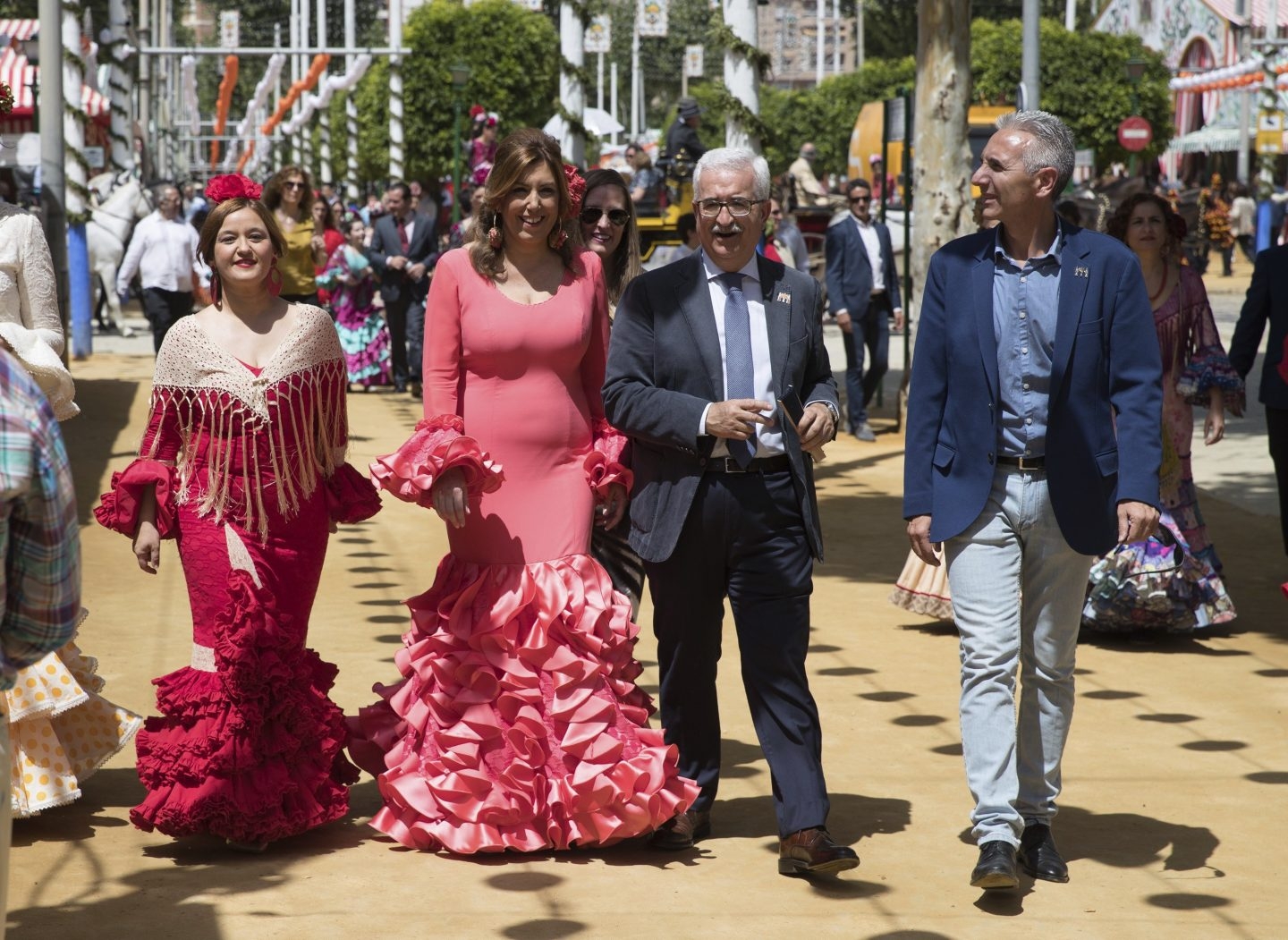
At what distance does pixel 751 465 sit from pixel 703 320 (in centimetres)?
41

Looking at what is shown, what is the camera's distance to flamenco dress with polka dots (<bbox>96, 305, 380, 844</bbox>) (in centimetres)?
504

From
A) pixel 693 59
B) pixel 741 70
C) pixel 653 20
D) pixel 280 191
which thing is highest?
pixel 693 59

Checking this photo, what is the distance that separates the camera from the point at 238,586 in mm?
5078

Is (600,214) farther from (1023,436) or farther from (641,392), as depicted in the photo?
(1023,436)

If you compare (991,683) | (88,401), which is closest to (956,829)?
(991,683)

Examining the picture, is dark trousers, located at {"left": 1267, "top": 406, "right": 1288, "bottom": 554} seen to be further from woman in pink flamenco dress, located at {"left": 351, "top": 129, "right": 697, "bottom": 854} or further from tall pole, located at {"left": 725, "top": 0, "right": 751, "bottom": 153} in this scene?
tall pole, located at {"left": 725, "top": 0, "right": 751, "bottom": 153}

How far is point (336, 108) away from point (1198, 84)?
32275mm

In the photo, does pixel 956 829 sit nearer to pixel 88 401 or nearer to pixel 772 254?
pixel 772 254

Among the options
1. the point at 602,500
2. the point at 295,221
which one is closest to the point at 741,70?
the point at 295,221

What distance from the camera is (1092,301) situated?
4.79 meters

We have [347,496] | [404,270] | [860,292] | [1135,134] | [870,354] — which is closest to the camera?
[347,496]

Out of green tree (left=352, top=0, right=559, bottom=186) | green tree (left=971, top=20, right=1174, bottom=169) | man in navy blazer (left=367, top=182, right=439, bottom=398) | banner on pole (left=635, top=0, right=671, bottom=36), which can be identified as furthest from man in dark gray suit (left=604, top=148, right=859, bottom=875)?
green tree (left=971, top=20, right=1174, bottom=169)

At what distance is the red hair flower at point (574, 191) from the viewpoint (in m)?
5.23

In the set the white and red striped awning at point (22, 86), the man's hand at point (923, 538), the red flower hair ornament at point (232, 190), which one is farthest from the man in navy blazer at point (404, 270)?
the white and red striped awning at point (22, 86)
